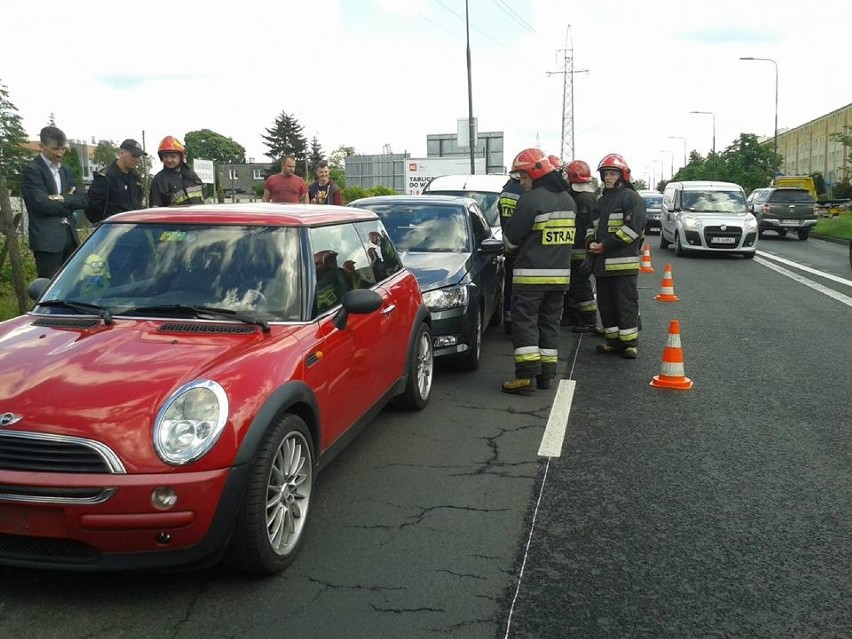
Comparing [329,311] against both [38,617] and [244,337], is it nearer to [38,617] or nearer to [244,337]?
[244,337]

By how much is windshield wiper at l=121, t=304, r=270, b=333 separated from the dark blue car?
320cm

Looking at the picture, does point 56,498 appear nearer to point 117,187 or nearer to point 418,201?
point 117,187

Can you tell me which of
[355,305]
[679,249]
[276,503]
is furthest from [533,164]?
[679,249]

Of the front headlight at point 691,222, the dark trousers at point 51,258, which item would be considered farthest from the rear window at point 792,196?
the dark trousers at point 51,258

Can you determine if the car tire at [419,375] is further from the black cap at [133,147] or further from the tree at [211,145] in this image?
the tree at [211,145]

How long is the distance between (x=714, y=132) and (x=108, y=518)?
236 feet

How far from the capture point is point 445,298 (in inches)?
287

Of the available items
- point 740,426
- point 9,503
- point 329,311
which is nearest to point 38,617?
point 9,503

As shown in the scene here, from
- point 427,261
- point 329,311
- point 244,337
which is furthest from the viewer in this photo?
point 427,261

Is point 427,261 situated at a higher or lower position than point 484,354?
higher

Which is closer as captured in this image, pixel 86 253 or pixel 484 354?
pixel 86 253

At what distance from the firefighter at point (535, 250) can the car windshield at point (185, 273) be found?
2.90m

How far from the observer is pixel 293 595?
11.5ft

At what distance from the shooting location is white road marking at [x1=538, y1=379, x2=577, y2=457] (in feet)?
18.1
